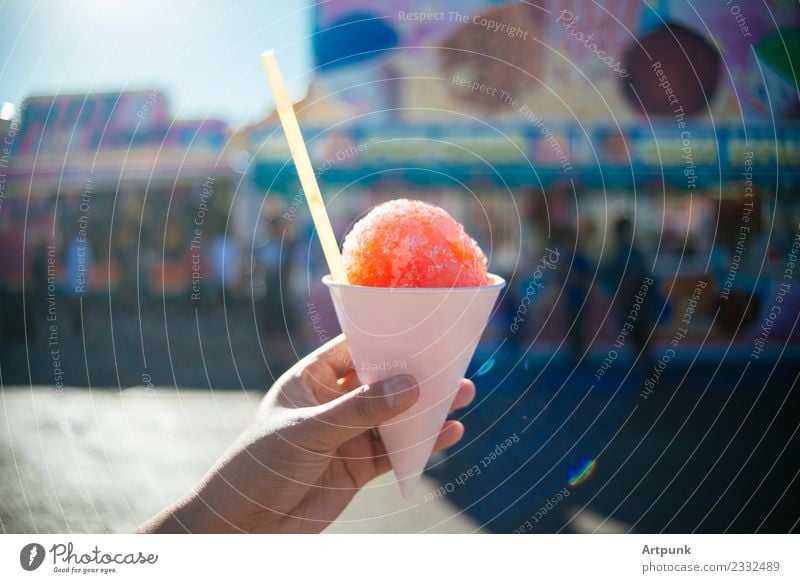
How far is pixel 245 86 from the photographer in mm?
1831

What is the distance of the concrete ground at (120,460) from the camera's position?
289 cm

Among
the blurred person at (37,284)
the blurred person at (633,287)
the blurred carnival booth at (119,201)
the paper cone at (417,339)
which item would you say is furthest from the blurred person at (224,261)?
the paper cone at (417,339)

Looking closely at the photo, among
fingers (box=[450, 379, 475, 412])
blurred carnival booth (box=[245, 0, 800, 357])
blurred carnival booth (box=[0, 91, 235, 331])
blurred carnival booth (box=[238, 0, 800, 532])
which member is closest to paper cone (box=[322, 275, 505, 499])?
fingers (box=[450, 379, 475, 412])

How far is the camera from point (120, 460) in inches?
147

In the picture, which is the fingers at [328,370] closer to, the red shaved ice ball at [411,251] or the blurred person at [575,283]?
the red shaved ice ball at [411,251]

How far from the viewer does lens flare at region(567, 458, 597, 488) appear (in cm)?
340

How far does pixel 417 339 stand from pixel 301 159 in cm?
38

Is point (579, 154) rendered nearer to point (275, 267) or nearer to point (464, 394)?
point (275, 267)

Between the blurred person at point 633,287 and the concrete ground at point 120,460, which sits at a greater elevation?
the blurred person at point 633,287

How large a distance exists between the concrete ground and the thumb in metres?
1.20

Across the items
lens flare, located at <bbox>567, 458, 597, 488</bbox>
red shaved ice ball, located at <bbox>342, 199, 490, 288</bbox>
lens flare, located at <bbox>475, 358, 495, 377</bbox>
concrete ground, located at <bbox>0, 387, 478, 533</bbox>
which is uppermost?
red shaved ice ball, located at <bbox>342, 199, 490, 288</bbox>

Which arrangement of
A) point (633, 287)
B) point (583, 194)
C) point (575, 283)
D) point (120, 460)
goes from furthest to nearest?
point (583, 194), point (575, 283), point (633, 287), point (120, 460)

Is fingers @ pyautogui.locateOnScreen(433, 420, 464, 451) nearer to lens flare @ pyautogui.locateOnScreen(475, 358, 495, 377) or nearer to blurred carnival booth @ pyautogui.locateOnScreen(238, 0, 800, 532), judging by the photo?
blurred carnival booth @ pyautogui.locateOnScreen(238, 0, 800, 532)

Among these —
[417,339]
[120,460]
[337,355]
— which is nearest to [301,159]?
[417,339]
